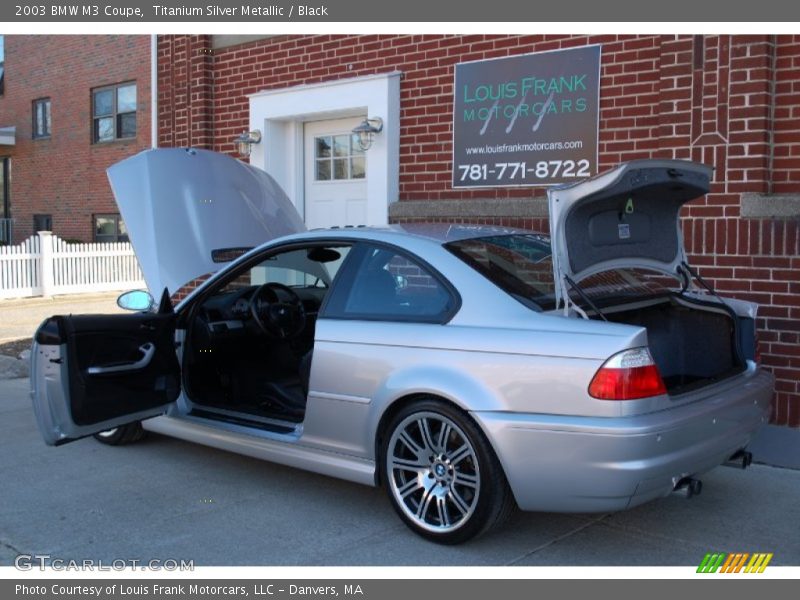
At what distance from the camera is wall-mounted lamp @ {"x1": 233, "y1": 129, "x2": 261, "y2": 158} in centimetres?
978

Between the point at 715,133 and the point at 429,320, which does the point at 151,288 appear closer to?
the point at 429,320

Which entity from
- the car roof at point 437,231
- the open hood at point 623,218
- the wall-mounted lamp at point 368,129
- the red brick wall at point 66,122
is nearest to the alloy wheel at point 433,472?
the open hood at point 623,218

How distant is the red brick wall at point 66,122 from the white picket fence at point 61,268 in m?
2.73

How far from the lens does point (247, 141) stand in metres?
9.81

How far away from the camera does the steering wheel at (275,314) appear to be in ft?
18.5

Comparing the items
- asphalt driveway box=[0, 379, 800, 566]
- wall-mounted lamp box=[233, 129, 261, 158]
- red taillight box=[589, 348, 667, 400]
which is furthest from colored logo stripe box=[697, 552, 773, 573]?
wall-mounted lamp box=[233, 129, 261, 158]

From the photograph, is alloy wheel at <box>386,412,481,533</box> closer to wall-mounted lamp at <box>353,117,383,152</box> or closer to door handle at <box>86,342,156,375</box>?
door handle at <box>86,342,156,375</box>

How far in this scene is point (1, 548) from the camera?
425 cm

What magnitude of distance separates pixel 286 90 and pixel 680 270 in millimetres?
5664

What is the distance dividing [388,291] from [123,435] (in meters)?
2.53

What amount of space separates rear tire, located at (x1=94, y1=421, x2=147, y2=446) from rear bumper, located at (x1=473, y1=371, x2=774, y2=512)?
3.02 m

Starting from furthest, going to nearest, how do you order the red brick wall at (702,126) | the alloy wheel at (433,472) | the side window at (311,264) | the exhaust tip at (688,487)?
the red brick wall at (702,126), the side window at (311,264), the alloy wheel at (433,472), the exhaust tip at (688,487)

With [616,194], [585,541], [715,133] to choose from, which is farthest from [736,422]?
[715,133]

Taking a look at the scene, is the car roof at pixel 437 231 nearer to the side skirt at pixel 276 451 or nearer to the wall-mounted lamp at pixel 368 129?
the side skirt at pixel 276 451
